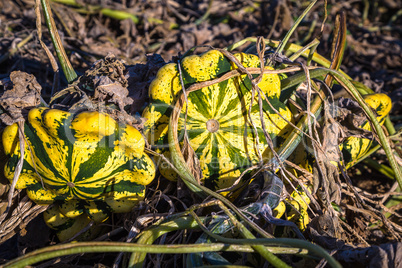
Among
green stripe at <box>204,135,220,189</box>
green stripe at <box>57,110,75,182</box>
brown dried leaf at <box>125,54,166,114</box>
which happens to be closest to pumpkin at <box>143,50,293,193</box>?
green stripe at <box>204,135,220,189</box>

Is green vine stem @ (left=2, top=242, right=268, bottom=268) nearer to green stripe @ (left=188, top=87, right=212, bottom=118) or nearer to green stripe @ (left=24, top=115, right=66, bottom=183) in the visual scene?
green stripe @ (left=24, top=115, right=66, bottom=183)

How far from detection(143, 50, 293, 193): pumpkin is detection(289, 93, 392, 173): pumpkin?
0.95ft

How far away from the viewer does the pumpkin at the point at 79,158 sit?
5.96 feet

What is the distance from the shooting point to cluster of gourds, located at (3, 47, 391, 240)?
1.87 metres

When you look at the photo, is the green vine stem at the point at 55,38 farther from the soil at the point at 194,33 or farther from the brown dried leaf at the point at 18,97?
the soil at the point at 194,33

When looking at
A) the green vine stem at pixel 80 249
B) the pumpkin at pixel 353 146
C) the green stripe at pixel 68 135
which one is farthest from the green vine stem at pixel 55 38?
the pumpkin at pixel 353 146

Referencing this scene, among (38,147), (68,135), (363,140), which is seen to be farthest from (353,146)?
(38,147)

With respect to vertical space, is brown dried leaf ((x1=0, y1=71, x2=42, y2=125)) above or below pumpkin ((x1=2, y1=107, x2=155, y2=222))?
above

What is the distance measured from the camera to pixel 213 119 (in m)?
2.04

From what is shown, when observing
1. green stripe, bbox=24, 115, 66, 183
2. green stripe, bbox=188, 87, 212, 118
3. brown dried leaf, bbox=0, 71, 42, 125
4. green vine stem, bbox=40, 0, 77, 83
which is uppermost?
green vine stem, bbox=40, 0, 77, 83

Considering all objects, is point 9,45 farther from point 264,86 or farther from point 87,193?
point 264,86

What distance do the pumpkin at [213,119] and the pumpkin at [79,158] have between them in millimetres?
207

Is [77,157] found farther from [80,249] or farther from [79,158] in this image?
[80,249]

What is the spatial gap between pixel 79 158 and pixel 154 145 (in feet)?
1.42
